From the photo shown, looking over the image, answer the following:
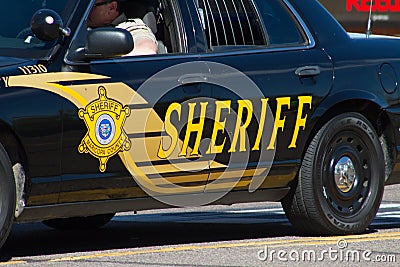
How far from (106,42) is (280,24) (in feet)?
5.01

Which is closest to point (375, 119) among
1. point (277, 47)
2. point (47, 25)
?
point (277, 47)

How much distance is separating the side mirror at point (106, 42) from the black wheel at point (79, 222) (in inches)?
79.7

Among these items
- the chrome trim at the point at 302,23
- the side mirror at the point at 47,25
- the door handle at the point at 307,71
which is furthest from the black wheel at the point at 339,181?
the side mirror at the point at 47,25

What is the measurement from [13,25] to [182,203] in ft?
4.81

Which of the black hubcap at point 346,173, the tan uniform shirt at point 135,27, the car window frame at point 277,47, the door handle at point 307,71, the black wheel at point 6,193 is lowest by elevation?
the black hubcap at point 346,173

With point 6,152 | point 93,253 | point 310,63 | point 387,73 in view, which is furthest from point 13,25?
point 387,73

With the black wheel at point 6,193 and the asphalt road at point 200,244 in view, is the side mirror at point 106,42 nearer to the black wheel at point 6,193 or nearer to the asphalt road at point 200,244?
the black wheel at point 6,193

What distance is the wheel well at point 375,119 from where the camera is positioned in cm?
779

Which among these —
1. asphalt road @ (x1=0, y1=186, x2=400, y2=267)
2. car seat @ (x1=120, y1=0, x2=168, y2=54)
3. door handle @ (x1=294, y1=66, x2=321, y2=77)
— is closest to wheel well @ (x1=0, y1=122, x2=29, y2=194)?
asphalt road @ (x1=0, y1=186, x2=400, y2=267)

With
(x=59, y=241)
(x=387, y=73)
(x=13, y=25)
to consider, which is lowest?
(x=59, y=241)

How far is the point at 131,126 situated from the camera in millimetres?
6797

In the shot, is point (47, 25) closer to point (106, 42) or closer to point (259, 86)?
point (106, 42)

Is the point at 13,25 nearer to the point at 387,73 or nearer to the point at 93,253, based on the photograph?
the point at 93,253

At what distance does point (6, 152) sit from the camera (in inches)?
253
